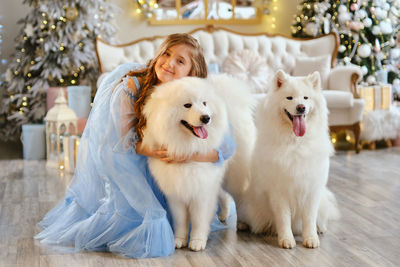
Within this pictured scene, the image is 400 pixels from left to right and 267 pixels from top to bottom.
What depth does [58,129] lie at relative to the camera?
456 centimetres

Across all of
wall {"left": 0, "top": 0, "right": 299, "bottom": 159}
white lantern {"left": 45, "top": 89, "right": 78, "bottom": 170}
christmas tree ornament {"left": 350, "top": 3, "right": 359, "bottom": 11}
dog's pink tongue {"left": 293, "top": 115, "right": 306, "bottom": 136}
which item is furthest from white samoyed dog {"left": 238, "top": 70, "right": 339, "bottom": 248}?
christmas tree ornament {"left": 350, "top": 3, "right": 359, "bottom": 11}

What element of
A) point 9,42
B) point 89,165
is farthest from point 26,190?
point 9,42

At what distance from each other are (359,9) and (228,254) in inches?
189

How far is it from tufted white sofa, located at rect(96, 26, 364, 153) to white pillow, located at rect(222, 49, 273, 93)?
0.46 feet

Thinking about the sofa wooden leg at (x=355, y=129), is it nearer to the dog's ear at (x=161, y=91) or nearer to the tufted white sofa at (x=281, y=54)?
the tufted white sofa at (x=281, y=54)

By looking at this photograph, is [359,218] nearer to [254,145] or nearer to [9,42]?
[254,145]

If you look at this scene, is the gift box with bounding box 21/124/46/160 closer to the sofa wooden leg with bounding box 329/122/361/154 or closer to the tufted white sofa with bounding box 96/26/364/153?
the tufted white sofa with bounding box 96/26/364/153

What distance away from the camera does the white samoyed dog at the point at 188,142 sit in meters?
2.19

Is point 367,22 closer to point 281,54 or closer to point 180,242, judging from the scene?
point 281,54

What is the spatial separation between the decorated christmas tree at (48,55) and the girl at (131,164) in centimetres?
299

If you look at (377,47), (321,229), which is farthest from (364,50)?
(321,229)

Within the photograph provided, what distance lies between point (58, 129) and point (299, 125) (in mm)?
2810

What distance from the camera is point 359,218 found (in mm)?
2939

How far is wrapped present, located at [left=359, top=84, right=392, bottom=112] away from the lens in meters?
5.42
